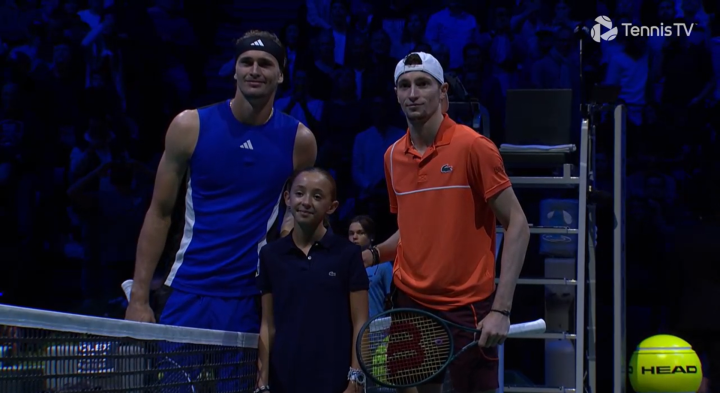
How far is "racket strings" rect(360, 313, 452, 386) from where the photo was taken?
11.1 feet

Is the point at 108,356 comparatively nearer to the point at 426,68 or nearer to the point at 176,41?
the point at 426,68

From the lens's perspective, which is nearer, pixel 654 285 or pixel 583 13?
pixel 654 285

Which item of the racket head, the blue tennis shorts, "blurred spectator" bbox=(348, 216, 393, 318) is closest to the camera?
the blue tennis shorts

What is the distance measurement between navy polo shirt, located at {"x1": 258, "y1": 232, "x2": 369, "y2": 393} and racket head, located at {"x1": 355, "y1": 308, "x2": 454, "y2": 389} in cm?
9

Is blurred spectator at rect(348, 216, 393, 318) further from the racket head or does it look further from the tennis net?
the tennis net

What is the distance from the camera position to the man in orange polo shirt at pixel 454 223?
11.3 feet

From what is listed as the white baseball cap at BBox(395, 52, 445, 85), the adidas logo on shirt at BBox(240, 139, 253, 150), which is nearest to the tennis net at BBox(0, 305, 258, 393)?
the adidas logo on shirt at BBox(240, 139, 253, 150)

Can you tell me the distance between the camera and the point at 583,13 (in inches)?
316

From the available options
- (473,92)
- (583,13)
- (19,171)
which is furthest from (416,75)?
(19,171)

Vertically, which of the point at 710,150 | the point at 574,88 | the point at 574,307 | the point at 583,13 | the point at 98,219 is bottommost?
the point at 574,307

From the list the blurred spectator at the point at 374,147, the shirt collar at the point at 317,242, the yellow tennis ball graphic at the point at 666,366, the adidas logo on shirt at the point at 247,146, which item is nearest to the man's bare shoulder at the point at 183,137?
the adidas logo on shirt at the point at 247,146

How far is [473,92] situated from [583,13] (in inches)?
44.9

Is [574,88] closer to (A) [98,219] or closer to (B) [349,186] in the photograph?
(B) [349,186]

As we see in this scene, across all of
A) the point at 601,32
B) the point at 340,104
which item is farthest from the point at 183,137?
the point at 601,32
